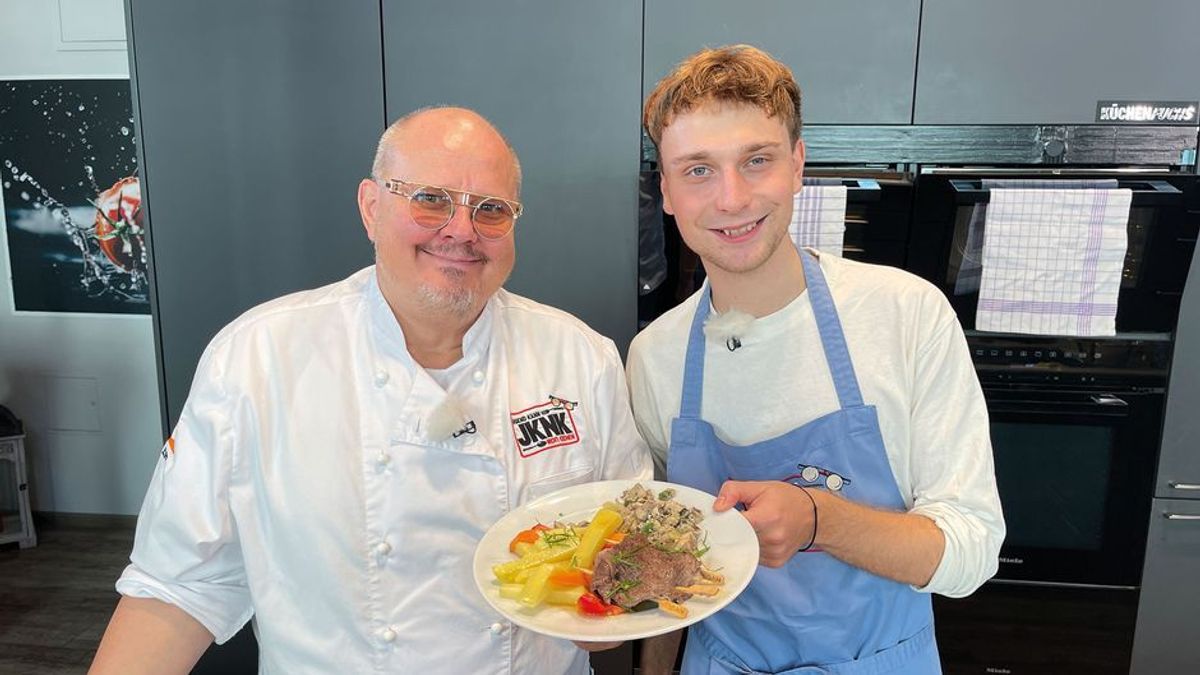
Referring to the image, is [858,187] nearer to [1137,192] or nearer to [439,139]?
[1137,192]

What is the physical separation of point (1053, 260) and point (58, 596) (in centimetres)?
370

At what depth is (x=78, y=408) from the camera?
393cm

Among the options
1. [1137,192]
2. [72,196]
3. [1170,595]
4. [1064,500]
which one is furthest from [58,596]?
[1137,192]

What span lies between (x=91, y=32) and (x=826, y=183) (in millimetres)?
3212

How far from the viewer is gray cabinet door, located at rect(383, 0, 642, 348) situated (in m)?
2.10

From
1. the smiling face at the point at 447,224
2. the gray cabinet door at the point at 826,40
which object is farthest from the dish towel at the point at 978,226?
the smiling face at the point at 447,224

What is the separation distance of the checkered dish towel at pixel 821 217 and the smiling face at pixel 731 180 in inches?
32.7

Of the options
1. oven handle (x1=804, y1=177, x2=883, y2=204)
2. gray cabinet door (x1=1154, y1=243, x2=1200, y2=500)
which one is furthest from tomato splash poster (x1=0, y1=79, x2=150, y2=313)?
gray cabinet door (x1=1154, y1=243, x2=1200, y2=500)

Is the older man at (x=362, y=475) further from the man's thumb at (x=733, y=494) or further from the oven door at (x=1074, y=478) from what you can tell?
the oven door at (x=1074, y=478)

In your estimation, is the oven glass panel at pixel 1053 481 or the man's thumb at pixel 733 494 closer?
the man's thumb at pixel 733 494

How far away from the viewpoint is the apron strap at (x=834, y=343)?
128 cm

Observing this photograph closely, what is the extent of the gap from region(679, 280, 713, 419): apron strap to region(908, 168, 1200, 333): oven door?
952 millimetres

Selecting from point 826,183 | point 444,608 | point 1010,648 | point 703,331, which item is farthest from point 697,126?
point 1010,648

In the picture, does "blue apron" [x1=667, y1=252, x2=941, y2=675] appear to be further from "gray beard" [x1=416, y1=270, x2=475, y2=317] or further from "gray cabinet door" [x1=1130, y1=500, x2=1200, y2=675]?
"gray cabinet door" [x1=1130, y1=500, x2=1200, y2=675]
